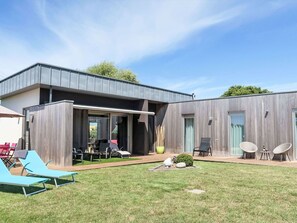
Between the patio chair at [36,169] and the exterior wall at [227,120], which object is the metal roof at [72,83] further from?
Result: the patio chair at [36,169]

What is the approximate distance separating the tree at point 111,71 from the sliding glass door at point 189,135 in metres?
20.5

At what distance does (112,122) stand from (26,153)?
8595mm

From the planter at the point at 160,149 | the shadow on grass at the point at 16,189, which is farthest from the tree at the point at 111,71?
the shadow on grass at the point at 16,189

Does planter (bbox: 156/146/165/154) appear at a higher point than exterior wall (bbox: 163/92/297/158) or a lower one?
lower

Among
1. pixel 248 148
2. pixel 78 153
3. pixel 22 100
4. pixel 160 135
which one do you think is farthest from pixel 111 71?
pixel 248 148

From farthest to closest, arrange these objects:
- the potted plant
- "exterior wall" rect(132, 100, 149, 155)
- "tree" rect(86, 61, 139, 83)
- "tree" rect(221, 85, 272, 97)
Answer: "tree" rect(86, 61, 139, 83), "tree" rect(221, 85, 272, 97), the potted plant, "exterior wall" rect(132, 100, 149, 155)

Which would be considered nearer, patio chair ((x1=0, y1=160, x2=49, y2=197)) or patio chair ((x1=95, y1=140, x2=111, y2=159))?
patio chair ((x1=0, y1=160, x2=49, y2=197))

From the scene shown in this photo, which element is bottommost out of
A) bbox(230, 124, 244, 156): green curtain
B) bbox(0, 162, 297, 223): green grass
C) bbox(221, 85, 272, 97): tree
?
bbox(0, 162, 297, 223): green grass

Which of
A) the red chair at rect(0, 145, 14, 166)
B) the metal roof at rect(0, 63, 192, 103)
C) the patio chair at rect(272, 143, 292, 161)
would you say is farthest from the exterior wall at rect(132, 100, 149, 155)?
the red chair at rect(0, 145, 14, 166)

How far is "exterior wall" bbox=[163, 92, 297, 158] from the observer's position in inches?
508

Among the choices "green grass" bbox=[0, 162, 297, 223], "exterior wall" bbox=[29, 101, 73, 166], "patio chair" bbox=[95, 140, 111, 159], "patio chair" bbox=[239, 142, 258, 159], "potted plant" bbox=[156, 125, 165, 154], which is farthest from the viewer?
"potted plant" bbox=[156, 125, 165, 154]

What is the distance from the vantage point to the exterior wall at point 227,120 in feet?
42.3

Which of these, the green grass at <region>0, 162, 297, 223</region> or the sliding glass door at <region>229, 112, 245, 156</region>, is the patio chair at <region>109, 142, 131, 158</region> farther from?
the green grass at <region>0, 162, 297, 223</region>

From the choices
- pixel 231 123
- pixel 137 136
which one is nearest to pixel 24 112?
pixel 137 136
